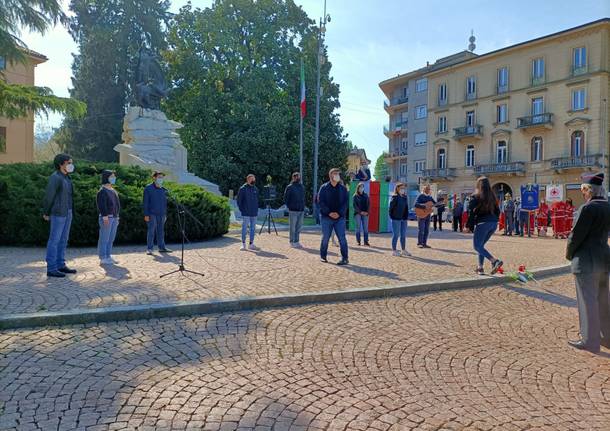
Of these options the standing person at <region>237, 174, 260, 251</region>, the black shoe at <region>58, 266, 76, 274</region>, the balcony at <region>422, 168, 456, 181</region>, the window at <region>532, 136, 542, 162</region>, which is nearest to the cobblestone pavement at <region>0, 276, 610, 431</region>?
the black shoe at <region>58, 266, 76, 274</region>

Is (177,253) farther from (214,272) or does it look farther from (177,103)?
(177,103)

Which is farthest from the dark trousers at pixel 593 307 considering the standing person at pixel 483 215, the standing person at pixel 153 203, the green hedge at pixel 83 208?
the green hedge at pixel 83 208

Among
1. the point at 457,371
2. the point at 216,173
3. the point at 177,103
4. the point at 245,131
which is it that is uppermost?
the point at 177,103

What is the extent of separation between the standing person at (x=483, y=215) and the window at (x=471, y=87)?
44074 mm

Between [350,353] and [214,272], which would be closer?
[350,353]

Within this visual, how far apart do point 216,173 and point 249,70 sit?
790 centimetres

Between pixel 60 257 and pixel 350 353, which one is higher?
pixel 60 257

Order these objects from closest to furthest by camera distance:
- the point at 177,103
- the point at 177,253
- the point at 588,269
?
1. the point at 588,269
2. the point at 177,253
3. the point at 177,103

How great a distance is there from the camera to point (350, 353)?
4.25m

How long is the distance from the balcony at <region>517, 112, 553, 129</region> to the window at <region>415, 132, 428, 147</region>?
519 inches

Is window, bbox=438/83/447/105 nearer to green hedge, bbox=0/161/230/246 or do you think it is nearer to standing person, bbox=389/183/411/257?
standing person, bbox=389/183/411/257

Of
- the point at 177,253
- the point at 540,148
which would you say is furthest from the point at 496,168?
the point at 177,253

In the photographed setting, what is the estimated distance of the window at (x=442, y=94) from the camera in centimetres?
5081

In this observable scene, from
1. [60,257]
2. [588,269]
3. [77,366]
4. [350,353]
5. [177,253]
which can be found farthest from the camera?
[177,253]
